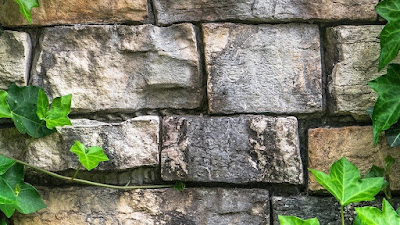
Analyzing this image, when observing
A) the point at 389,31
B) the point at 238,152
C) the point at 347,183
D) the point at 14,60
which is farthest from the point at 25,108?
the point at 389,31

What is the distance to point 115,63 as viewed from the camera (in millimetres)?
1293

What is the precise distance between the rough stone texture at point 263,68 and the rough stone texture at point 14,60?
1.73 ft

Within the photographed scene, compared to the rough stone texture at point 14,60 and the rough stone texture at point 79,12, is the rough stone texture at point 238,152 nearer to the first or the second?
the rough stone texture at point 79,12

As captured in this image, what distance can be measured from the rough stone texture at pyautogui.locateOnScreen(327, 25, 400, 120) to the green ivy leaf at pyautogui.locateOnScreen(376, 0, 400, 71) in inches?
3.8

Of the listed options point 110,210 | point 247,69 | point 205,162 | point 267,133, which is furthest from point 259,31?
point 110,210

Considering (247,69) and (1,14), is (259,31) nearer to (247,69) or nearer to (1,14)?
(247,69)

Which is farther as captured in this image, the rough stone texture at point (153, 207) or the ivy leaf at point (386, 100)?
the rough stone texture at point (153, 207)

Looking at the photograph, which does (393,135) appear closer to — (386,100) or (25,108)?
(386,100)

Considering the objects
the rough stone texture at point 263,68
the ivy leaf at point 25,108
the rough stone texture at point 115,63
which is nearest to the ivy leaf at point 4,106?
the ivy leaf at point 25,108

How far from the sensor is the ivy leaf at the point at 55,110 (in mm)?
→ 1194

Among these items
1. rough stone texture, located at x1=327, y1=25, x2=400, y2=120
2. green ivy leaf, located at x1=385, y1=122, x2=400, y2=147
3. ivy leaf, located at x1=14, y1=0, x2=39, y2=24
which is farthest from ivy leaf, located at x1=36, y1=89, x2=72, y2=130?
green ivy leaf, located at x1=385, y1=122, x2=400, y2=147

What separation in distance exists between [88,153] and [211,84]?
388mm

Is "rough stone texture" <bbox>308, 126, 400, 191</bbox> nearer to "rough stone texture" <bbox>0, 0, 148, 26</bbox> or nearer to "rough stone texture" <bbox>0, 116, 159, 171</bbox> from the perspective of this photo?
"rough stone texture" <bbox>0, 116, 159, 171</bbox>

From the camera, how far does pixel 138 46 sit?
1.28m
